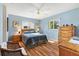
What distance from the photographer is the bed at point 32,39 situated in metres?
2.01

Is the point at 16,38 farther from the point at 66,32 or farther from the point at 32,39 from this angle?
the point at 66,32

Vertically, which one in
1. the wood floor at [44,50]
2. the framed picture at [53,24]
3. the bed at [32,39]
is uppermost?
the framed picture at [53,24]

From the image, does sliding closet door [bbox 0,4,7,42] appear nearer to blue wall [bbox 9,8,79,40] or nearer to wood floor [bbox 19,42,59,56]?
blue wall [bbox 9,8,79,40]

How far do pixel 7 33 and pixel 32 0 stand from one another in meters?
0.68

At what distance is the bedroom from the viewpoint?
1.96m

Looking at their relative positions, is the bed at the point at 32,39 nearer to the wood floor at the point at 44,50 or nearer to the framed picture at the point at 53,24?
→ the wood floor at the point at 44,50

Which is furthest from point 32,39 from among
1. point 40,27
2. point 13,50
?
point 13,50

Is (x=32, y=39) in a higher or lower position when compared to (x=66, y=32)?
lower

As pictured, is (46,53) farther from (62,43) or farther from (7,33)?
(7,33)

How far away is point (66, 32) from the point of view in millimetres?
1991

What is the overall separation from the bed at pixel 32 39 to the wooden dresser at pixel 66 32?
0.27 m

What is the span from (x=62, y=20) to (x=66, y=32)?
21cm

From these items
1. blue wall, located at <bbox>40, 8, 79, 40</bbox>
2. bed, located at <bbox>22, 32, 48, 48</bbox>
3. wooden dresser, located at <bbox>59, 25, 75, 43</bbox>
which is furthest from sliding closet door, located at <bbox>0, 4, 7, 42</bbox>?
wooden dresser, located at <bbox>59, 25, 75, 43</bbox>

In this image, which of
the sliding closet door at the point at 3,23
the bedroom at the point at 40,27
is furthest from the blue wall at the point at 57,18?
the sliding closet door at the point at 3,23
